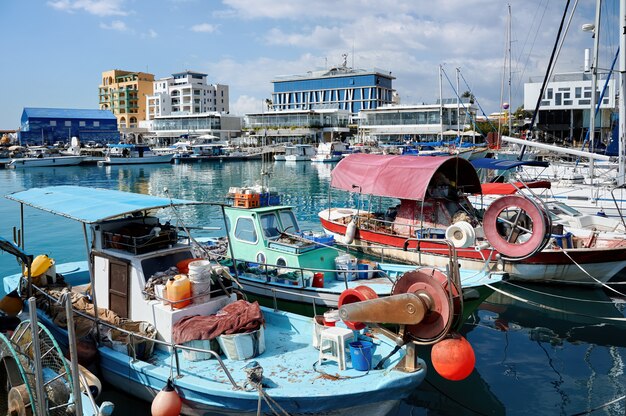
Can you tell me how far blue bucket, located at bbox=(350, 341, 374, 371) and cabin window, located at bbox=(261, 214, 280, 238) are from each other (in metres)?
6.03

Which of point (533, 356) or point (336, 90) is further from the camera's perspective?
point (336, 90)

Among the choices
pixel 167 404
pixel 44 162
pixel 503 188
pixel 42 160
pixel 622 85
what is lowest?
pixel 167 404

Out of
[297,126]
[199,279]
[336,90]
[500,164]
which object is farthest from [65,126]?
[199,279]

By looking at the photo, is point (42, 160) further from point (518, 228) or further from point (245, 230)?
point (518, 228)

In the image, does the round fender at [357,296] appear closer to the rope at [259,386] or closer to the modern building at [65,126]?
the rope at [259,386]

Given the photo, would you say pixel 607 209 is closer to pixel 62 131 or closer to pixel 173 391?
pixel 173 391

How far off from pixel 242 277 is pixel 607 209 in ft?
64.2

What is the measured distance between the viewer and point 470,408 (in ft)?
32.4

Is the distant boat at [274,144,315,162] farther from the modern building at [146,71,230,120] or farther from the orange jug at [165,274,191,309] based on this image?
the orange jug at [165,274,191,309]

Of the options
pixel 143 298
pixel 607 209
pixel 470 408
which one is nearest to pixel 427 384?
pixel 470 408

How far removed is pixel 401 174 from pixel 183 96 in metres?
121

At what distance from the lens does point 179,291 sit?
30.1 ft

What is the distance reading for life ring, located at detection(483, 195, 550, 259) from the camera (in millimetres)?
12391

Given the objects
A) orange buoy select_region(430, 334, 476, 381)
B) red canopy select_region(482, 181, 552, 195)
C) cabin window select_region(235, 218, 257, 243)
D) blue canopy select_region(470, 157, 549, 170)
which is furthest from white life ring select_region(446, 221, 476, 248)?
red canopy select_region(482, 181, 552, 195)
